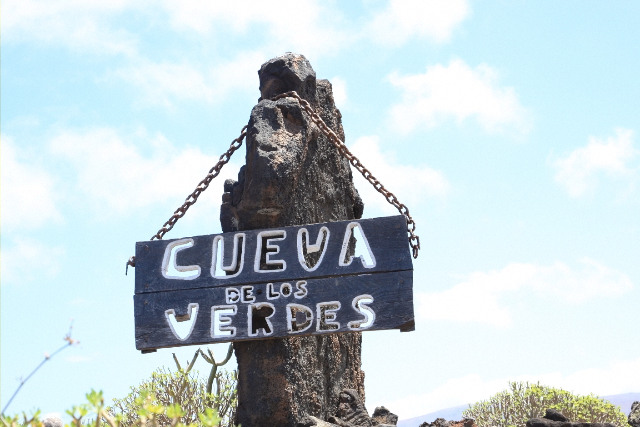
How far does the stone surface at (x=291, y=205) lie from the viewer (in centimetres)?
606

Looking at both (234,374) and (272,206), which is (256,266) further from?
(234,374)

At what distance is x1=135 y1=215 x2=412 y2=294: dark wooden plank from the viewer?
6152mm

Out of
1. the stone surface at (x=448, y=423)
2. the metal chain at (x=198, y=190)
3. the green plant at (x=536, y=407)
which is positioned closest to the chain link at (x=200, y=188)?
the metal chain at (x=198, y=190)

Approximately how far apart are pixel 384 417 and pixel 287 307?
1.24m

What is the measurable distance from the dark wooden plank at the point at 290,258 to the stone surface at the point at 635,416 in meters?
3.24

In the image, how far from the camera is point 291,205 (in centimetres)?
655

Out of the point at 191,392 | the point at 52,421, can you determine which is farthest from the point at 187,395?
the point at 52,421

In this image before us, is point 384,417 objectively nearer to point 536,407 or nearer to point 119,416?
point 119,416

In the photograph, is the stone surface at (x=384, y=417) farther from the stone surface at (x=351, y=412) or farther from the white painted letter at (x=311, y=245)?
the white painted letter at (x=311, y=245)

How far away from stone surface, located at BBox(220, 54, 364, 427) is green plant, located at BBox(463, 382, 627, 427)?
A: 17.8ft

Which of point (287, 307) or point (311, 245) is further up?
point (311, 245)

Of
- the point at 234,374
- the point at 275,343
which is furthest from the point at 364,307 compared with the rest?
the point at 234,374

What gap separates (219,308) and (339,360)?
1.22m

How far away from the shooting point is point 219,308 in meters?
6.21
